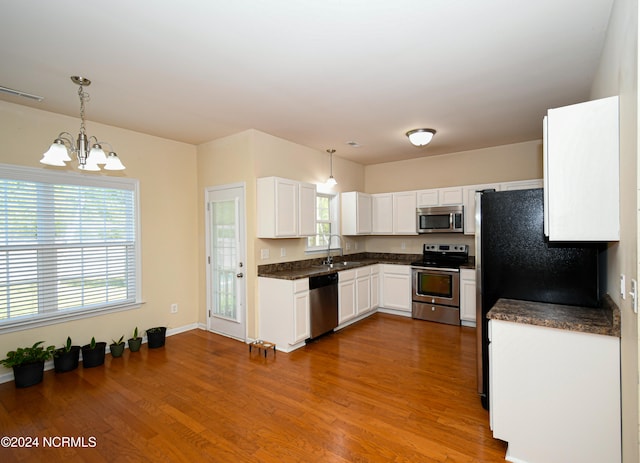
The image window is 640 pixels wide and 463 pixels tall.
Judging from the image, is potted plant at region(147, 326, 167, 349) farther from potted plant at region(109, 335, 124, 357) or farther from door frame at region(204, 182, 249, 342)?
door frame at region(204, 182, 249, 342)

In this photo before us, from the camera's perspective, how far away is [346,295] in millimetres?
4691

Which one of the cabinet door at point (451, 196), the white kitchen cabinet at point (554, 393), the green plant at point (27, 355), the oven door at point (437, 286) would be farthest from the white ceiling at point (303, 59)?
the green plant at point (27, 355)

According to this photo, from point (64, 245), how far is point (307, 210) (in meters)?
2.77

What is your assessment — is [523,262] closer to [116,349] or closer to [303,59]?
[303,59]

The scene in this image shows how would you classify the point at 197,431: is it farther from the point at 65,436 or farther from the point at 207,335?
the point at 207,335

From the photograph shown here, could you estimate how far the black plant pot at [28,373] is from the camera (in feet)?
9.77

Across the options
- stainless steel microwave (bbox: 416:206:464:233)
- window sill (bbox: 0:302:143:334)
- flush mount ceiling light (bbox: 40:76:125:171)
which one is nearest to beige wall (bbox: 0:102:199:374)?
window sill (bbox: 0:302:143:334)

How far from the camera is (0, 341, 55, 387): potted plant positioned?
298 cm

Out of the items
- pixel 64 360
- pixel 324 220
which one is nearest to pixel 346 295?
pixel 324 220

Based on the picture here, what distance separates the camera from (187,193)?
4.66m

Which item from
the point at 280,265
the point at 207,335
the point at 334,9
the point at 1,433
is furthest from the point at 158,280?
the point at 334,9

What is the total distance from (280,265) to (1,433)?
289 cm

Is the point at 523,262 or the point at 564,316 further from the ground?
the point at 523,262

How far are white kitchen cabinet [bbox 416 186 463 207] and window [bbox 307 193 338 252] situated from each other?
141cm
